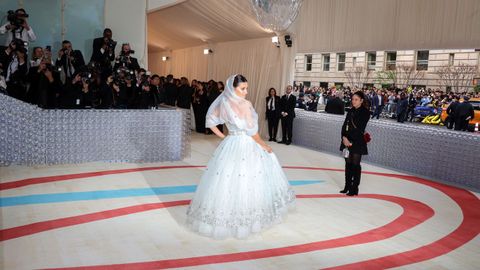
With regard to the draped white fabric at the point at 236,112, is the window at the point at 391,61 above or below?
above

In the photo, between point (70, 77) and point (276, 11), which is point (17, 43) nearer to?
point (70, 77)

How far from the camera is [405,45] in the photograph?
28.5 feet

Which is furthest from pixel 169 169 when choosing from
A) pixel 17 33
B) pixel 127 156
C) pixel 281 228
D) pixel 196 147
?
pixel 17 33

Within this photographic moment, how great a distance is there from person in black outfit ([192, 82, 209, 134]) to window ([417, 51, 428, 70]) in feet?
96.1

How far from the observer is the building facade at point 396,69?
3359cm

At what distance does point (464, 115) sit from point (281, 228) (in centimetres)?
1237

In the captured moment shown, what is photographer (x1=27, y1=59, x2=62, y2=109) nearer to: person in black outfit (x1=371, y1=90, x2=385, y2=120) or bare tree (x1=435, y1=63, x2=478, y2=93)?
person in black outfit (x1=371, y1=90, x2=385, y2=120)

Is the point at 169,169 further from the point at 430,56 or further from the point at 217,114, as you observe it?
the point at 430,56

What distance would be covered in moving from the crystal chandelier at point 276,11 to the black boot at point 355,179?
277 centimetres

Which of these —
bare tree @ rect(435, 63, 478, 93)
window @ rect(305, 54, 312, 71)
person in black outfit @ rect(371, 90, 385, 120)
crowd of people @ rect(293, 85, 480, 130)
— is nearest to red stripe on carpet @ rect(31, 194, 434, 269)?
crowd of people @ rect(293, 85, 480, 130)

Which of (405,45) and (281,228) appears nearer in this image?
(281,228)

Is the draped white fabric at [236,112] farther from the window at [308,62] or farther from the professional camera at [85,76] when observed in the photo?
the window at [308,62]

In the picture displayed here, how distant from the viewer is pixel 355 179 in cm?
644

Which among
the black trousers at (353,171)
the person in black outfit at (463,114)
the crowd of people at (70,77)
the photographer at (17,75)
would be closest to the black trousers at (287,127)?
the crowd of people at (70,77)
